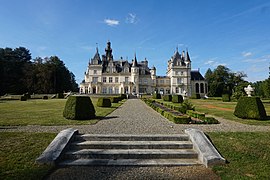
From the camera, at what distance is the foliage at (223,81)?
60.5m

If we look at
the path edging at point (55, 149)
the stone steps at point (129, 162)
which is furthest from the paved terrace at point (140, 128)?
the stone steps at point (129, 162)

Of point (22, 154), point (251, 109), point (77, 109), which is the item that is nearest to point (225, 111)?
point (251, 109)

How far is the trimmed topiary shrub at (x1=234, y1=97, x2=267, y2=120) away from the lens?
10172mm

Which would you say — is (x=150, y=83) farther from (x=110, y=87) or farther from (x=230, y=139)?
(x=230, y=139)

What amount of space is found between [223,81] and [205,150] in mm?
67883

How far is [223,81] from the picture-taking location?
65.6 meters

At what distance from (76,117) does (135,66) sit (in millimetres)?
51455

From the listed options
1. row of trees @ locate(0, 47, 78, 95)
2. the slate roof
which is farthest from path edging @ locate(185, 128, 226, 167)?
the slate roof

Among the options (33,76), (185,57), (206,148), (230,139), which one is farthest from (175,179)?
(185,57)

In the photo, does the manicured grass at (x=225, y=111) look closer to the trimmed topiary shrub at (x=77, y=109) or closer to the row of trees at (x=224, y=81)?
the trimmed topiary shrub at (x=77, y=109)

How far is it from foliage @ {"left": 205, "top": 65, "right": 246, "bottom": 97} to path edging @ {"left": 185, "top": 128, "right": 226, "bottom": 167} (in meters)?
59.3

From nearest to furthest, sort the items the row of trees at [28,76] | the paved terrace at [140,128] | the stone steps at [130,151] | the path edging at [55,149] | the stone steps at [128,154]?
the path edging at [55,149], the stone steps at [130,151], the stone steps at [128,154], the paved terrace at [140,128], the row of trees at [28,76]

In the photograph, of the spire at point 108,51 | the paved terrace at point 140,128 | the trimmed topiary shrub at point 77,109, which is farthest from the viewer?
the spire at point 108,51

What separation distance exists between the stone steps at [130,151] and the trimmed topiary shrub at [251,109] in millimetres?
6518
